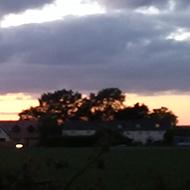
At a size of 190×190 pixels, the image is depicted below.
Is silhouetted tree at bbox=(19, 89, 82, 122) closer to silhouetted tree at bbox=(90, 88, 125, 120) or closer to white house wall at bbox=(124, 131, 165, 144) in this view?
silhouetted tree at bbox=(90, 88, 125, 120)

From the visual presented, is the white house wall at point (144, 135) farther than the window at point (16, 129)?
Yes

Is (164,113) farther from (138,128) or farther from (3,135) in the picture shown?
(3,135)

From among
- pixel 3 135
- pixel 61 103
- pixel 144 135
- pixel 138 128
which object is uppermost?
pixel 61 103

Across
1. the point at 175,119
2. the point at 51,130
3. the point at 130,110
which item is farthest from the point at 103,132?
the point at 175,119

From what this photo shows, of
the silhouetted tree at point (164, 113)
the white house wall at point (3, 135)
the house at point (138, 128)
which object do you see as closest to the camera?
the white house wall at point (3, 135)

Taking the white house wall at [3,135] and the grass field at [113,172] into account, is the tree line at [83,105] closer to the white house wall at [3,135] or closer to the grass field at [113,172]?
the white house wall at [3,135]

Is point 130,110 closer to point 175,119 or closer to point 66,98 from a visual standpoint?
point 66,98

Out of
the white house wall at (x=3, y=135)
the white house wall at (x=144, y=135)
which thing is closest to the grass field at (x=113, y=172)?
the white house wall at (x=3, y=135)

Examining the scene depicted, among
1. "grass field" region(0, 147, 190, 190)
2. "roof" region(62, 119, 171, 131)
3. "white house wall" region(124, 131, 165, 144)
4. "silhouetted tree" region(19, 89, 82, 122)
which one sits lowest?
"grass field" region(0, 147, 190, 190)

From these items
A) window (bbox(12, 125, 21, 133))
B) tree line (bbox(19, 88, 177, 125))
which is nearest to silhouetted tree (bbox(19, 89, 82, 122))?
tree line (bbox(19, 88, 177, 125))

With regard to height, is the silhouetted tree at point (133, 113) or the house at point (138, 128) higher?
the silhouetted tree at point (133, 113)

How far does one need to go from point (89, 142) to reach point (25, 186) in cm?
7112

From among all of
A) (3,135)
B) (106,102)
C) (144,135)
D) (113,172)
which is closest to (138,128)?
(144,135)

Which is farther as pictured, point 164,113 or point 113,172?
point 164,113
